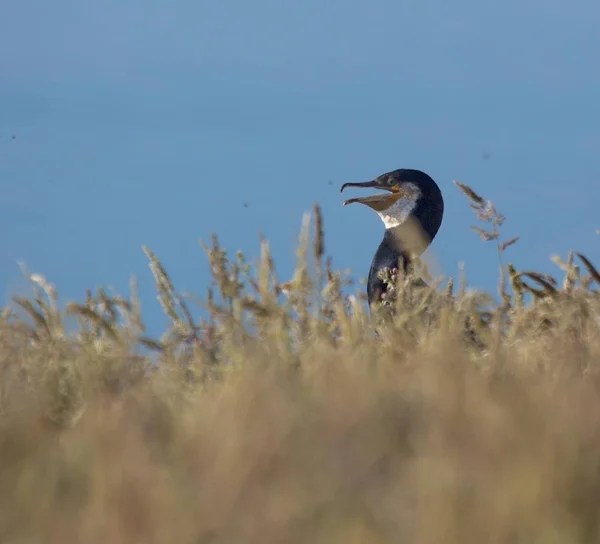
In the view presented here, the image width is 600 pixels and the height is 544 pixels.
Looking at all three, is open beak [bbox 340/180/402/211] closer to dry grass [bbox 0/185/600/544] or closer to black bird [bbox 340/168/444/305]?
black bird [bbox 340/168/444/305]

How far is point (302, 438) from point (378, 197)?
5.71 metres

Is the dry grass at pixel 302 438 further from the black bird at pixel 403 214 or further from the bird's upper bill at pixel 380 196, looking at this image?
the bird's upper bill at pixel 380 196

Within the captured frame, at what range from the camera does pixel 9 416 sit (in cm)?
294

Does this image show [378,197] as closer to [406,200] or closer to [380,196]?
[380,196]

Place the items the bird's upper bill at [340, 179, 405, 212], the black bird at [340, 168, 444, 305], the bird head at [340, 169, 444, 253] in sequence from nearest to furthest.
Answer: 1. the black bird at [340, 168, 444, 305]
2. the bird head at [340, 169, 444, 253]
3. the bird's upper bill at [340, 179, 405, 212]

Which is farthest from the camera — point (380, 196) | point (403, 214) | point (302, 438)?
point (380, 196)

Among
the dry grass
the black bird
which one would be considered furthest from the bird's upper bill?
the dry grass

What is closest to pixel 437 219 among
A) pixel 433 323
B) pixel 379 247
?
pixel 379 247

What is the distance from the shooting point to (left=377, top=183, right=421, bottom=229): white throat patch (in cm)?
754

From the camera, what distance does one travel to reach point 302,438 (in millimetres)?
2424

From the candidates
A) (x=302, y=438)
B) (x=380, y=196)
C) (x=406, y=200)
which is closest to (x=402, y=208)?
(x=406, y=200)

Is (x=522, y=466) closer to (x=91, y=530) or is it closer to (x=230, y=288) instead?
(x=91, y=530)

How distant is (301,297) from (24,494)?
161cm

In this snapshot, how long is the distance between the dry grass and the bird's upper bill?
4108 millimetres
